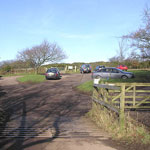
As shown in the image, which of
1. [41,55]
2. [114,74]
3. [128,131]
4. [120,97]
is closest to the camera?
[128,131]

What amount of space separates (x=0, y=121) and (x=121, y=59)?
127 ft

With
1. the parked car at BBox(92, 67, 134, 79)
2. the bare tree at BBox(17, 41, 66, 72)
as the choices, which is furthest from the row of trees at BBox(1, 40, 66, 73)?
the parked car at BBox(92, 67, 134, 79)

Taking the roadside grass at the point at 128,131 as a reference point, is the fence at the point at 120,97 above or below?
above

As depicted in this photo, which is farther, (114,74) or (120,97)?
(114,74)

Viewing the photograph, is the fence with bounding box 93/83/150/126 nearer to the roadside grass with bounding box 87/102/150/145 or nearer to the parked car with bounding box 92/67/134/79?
the roadside grass with bounding box 87/102/150/145

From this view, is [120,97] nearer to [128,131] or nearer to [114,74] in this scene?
[128,131]

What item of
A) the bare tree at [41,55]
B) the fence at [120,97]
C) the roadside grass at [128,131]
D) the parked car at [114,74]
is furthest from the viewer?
the bare tree at [41,55]

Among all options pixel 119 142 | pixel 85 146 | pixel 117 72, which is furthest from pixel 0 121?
pixel 117 72

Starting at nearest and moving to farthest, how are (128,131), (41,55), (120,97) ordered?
1. (128,131)
2. (120,97)
3. (41,55)

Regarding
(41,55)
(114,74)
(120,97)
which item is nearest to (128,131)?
(120,97)

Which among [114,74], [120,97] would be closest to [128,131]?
[120,97]

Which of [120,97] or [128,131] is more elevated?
[120,97]

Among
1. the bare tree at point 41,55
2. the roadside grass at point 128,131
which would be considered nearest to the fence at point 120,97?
the roadside grass at point 128,131

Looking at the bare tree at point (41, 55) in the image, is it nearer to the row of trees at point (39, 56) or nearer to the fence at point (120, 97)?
the row of trees at point (39, 56)
